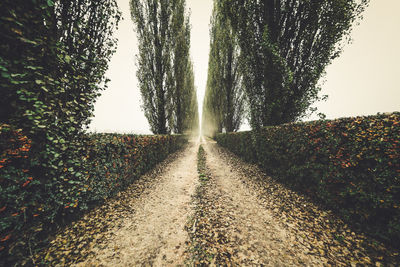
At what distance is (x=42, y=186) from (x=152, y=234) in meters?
2.37

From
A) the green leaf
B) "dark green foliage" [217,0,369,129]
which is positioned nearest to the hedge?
the green leaf

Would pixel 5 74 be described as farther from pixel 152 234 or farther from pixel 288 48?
pixel 288 48

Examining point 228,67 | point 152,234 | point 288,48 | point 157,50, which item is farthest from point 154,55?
point 152,234

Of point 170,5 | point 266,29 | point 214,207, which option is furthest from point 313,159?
point 170,5

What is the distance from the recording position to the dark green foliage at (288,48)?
5422 millimetres

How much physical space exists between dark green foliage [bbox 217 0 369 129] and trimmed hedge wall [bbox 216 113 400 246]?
2.45m

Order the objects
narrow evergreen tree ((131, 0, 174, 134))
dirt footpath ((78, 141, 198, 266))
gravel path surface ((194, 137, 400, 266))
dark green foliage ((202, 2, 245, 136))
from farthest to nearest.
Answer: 1. dark green foliage ((202, 2, 245, 136))
2. narrow evergreen tree ((131, 0, 174, 134))
3. dirt footpath ((78, 141, 198, 266))
4. gravel path surface ((194, 137, 400, 266))

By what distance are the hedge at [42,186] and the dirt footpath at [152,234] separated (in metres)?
1.07

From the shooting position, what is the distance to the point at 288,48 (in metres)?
6.15

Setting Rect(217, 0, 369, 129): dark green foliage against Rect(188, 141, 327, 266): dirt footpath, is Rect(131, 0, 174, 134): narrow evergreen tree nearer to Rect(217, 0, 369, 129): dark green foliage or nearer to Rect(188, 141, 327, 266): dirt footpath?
Rect(217, 0, 369, 129): dark green foliage

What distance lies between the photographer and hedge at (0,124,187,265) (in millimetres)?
1930

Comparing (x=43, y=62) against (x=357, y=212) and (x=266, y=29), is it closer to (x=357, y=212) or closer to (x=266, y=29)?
(x=357, y=212)

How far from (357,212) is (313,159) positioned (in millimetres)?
1378

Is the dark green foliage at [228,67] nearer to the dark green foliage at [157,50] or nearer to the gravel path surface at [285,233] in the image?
the dark green foliage at [157,50]
